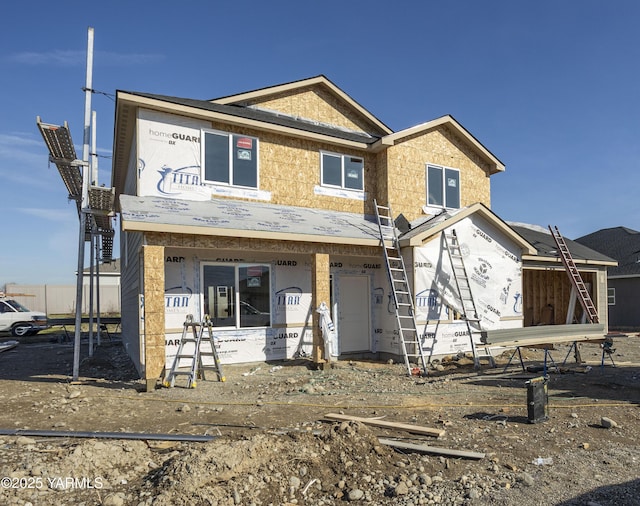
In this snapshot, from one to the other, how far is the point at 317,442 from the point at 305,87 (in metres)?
12.1

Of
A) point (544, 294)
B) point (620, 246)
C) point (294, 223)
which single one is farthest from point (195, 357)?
point (620, 246)

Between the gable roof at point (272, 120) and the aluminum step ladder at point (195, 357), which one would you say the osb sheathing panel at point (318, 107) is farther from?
the aluminum step ladder at point (195, 357)

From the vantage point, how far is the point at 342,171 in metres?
13.2

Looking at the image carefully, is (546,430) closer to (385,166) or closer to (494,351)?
(494,351)

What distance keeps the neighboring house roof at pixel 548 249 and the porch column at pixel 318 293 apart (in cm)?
794

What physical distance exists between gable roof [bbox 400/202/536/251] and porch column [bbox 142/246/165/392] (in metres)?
6.27

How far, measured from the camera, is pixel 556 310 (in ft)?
61.3

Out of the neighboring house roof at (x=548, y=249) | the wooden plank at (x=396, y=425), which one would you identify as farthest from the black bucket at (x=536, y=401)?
the neighboring house roof at (x=548, y=249)

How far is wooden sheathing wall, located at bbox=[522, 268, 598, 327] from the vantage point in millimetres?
18609

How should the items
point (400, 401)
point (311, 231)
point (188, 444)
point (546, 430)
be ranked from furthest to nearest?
1. point (311, 231)
2. point (400, 401)
3. point (546, 430)
4. point (188, 444)

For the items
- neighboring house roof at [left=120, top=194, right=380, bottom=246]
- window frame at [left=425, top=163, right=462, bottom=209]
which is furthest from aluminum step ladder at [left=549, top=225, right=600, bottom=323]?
neighboring house roof at [left=120, top=194, right=380, bottom=246]

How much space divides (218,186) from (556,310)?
15.3 meters

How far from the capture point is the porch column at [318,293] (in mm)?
10555

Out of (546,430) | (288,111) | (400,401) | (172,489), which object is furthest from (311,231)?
(172,489)
